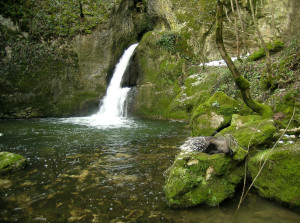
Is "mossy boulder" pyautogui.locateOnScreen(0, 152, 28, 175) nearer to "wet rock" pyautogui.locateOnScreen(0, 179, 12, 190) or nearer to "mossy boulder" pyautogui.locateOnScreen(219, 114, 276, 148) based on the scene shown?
"wet rock" pyautogui.locateOnScreen(0, 179, 12, 190)

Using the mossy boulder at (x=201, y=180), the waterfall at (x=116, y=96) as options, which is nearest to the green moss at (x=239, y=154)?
the mossy boulder at (x=201, y=180)

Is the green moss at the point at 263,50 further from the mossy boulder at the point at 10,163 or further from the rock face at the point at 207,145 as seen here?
the mossy boulder at the point at 10,163

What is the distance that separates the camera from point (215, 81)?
1173 centimetres

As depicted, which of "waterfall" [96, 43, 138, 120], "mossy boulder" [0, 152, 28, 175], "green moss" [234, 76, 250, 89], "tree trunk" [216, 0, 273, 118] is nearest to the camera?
"tree trunk" [216, 0, 273, 118]

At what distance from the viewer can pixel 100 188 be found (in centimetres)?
411

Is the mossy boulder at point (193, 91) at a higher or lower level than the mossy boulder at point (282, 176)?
higher

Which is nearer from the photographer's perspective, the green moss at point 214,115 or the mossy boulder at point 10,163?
the mossy boulder at point 10,163

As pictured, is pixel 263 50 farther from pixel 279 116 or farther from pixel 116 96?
pixel 116 96

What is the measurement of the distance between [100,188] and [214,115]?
436cm

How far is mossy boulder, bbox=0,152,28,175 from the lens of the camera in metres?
4.69

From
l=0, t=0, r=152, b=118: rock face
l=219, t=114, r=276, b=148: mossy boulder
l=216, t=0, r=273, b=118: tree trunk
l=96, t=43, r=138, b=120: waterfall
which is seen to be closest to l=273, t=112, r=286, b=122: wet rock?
l=216, t=0, r=273, b=118: tree trunk

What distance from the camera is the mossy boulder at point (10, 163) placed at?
4.69 meters

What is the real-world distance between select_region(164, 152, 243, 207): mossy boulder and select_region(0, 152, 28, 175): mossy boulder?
3395 millimetres

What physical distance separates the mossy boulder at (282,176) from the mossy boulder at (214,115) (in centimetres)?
288
